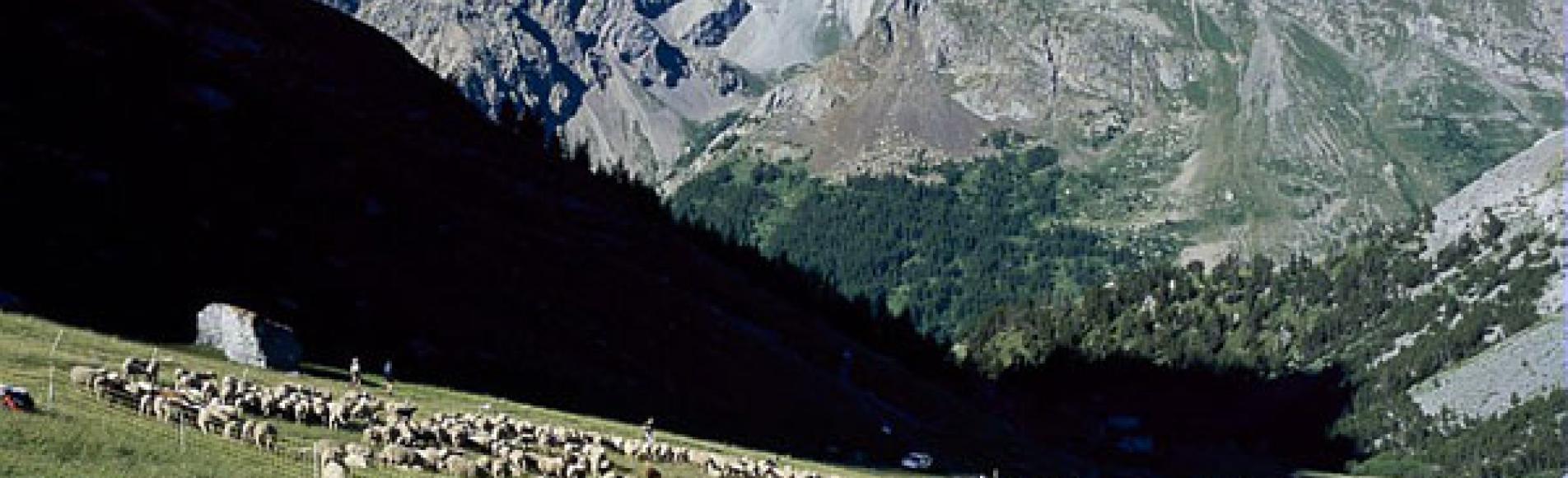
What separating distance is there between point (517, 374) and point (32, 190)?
30883 mm

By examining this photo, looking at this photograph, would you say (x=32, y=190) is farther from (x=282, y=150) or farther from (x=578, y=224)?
(x=578, y=224)

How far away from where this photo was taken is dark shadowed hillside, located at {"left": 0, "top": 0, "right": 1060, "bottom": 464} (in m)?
95.7

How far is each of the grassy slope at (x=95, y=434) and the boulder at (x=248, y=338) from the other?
154 inches

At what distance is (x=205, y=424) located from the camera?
52.3m

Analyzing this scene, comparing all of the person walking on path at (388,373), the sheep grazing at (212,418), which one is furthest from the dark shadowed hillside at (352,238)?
the sheep grazing at (212,418)

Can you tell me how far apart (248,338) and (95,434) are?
118 ft

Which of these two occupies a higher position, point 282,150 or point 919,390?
point 282,150

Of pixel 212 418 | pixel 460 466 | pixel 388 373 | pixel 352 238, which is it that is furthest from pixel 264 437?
pixel 352 238

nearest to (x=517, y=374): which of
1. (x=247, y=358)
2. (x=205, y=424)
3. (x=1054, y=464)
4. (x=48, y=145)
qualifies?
(x=247, y=358)

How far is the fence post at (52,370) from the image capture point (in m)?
48.9

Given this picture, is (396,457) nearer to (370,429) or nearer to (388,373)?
(370,429)

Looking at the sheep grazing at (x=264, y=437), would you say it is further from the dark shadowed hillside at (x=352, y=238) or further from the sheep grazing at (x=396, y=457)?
the dark shadowed hillside at (x=352, y=238)

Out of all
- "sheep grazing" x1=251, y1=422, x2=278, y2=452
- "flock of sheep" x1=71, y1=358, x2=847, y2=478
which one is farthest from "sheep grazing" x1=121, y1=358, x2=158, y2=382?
"sheep grazing" x1=251, y1=422, x2=278, y2=452

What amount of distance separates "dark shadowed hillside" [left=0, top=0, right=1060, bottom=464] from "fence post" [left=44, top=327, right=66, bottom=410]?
7573mm
